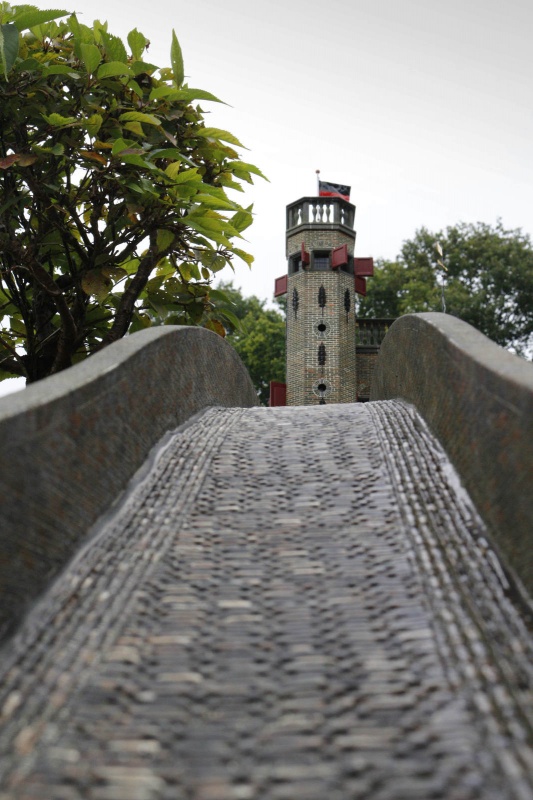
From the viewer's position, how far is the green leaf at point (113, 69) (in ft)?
23.1

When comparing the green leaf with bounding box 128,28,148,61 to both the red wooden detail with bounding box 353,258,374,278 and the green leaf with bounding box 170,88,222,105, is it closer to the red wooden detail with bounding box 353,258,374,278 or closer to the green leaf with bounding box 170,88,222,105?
the green leaf with bounding box 170,88,222,105

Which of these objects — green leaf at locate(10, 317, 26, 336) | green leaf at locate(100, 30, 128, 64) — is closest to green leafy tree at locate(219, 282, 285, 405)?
green leaf at locate(10, 317, 26, 336)

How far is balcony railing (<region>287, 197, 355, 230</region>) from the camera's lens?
36.6 metres

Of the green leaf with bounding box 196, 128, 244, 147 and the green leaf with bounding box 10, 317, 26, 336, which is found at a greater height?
the green leaf with bounding box 196, 128, 244, 147

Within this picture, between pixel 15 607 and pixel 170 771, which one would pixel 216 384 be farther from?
pixel 170 771

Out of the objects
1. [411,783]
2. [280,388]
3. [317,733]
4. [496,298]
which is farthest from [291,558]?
[496,298]

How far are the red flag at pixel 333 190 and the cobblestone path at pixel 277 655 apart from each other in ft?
117

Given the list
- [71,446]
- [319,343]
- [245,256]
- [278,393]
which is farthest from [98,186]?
[278,393]

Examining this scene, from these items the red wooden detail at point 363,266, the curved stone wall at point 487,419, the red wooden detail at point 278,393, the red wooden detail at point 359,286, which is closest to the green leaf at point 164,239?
the curved stone wall at point 487,419

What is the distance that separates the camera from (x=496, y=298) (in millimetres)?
40625

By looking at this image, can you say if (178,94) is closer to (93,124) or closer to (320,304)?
(93,124)

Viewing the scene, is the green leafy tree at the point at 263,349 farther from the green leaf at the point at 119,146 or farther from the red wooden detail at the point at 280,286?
the green leaf at the point at 119,146

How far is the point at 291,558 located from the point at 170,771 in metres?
1.37

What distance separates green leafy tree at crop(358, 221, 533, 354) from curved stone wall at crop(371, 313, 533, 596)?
33.7 metres
